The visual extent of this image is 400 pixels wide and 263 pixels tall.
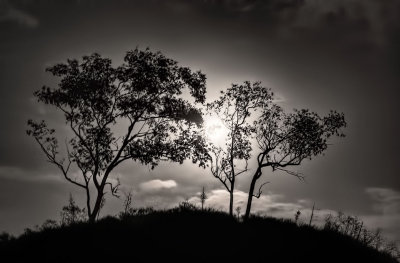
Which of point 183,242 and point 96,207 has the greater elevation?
point 96,207

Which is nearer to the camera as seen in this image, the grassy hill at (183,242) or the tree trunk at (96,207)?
the grassy hill at (183,242)

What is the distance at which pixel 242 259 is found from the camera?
20.7 metres

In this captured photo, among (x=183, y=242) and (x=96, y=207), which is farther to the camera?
(x=96, y=207)

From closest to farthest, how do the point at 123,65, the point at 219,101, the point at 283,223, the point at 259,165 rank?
the point at 283,223 → the point at 123,65 → the point at 259,165 → the point at 219,101

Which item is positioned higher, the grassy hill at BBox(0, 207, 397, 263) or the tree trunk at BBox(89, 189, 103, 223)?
the tree trunk at BBox(89, 189, 103, 223)

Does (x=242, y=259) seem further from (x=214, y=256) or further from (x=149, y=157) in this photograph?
(x=149, y=157)

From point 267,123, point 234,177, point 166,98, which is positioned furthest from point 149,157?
point 267,123

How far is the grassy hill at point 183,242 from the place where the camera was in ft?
66.1

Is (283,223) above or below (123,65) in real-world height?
below

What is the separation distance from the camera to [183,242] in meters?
21.6

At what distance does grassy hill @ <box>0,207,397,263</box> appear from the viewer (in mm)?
20156

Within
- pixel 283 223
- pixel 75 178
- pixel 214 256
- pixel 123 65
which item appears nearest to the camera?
pixel 214 256

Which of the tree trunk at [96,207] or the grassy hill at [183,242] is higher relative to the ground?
the tree trunk at [96,207]

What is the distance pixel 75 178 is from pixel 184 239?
60.0ft
